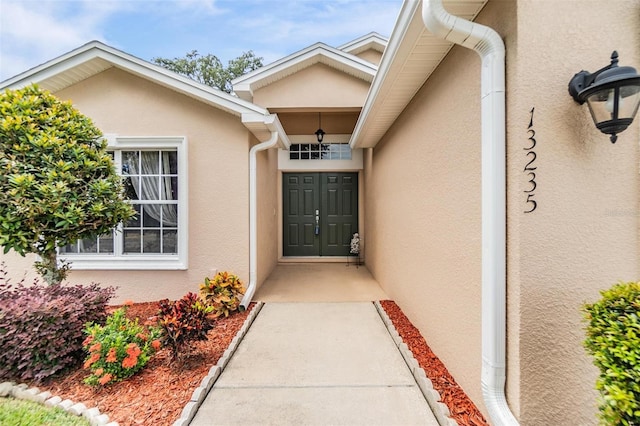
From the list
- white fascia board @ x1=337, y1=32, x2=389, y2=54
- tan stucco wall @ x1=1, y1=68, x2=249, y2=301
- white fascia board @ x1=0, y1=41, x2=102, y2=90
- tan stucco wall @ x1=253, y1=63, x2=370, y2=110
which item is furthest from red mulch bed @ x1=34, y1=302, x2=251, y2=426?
white fascia board @ x1=337, y1=32, x2=389, y2=54

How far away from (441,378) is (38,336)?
3821 millimetres

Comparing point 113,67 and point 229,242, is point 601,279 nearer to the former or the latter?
point 229,242

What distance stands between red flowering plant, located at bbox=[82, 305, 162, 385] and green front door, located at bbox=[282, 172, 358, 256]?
16.8ft

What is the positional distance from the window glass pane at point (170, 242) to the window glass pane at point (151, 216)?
8.7 inches

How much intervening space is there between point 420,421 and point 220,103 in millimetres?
4572

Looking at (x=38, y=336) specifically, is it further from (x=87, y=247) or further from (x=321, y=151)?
(x=321, y=151)

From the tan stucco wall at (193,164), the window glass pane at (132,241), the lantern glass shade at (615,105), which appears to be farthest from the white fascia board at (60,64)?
the lantern glass shade at (615,105)

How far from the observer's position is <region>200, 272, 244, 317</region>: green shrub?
4062 millimetres

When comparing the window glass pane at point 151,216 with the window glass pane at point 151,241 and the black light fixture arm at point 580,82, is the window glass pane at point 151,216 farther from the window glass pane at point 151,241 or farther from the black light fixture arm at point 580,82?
the black light fixture arm at point 580,82

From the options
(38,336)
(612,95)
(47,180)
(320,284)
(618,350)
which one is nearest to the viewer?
(618,350)

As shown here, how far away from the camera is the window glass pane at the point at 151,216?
4.66 metres

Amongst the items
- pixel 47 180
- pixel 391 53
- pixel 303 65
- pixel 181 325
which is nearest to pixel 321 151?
pixel 303 65

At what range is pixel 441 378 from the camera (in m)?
2.54

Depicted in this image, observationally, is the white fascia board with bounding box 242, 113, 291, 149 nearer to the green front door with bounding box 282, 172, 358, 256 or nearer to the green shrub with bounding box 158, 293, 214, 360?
the green shrub with bounding box 158, 293, 214, 360
